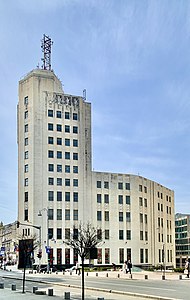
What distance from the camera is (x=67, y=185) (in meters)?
106

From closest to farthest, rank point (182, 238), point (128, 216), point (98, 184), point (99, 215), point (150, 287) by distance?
point (150, 287) → point (99, 215) → point (98, 184) → point (128, 216) → point (182, 238)

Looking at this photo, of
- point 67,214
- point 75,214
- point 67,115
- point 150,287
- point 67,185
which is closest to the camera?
point 150,287

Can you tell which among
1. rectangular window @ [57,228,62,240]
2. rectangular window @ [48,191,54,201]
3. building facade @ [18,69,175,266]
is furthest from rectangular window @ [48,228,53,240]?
rectangular window @ [48,191,54,201]

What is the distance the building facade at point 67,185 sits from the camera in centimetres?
10300

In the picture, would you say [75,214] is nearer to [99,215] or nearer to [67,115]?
[99,215]

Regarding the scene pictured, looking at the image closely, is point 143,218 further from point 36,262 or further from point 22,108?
point 22,108

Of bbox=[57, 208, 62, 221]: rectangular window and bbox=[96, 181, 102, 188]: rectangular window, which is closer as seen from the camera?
bbox=[57, 208, 62, 221]: rectangular window

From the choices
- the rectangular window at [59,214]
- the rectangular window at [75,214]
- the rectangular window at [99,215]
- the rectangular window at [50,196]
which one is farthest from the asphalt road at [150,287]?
the rectangular window at [99,215]

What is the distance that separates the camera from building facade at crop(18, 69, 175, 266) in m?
103

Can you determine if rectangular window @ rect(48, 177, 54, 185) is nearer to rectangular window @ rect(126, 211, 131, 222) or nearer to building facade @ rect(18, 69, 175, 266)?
building facade @ rect(18, 69, 175, 266)

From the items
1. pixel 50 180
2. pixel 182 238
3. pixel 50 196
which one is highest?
pixel 50 180

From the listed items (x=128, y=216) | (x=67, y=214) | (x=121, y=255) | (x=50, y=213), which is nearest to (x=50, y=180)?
(x=50, y=213)

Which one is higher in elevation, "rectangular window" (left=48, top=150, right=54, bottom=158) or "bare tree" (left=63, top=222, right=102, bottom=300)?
"rectangular window" (left=48, top=150, right=54, bottom=158)

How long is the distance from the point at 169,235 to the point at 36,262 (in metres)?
38.0
